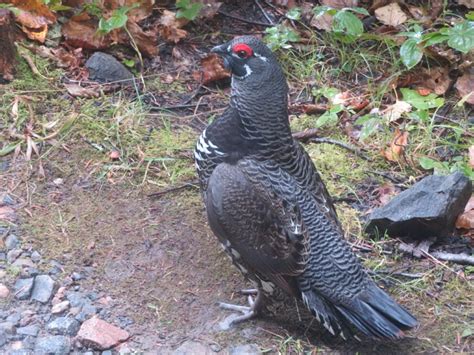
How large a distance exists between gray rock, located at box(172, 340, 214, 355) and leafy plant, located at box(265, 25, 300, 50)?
2.83m

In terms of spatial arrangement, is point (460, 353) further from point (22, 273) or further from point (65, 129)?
point (65, 129)

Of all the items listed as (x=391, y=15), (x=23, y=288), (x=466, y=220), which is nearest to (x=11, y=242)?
(x=23, y=288)

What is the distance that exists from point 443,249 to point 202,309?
4.92 feet

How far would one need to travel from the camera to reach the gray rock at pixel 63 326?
367 centimetres

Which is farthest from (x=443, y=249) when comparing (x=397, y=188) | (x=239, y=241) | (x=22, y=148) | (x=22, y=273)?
(x=22, y=148)

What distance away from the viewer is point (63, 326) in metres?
3.69

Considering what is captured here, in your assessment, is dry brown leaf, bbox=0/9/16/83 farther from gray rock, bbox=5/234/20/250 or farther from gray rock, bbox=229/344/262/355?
gray rock, bbox=229/344/262/355

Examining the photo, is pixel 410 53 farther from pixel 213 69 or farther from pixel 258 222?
pixel 258 222

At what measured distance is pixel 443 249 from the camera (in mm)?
4453

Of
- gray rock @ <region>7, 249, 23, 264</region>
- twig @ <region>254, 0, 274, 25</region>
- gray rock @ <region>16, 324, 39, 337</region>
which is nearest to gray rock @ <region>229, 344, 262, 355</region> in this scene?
gray rock @ <region>16, 324, 39, 337</region>

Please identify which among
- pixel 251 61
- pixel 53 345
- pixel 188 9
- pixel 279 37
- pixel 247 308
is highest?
pixel 251 61

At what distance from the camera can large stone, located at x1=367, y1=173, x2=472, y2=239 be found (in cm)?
432

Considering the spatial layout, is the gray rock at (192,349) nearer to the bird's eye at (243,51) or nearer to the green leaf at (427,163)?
the bird's eye at (243,51)

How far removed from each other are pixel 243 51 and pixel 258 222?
92 cm
